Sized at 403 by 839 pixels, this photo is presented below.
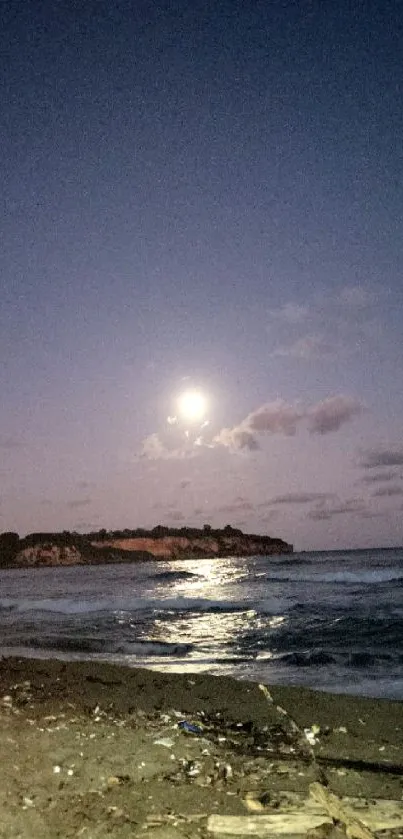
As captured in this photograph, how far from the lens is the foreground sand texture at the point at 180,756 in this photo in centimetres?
433

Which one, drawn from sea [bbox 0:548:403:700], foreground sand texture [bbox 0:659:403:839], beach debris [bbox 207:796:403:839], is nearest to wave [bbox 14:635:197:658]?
sea [bbox 0:548:403:700]

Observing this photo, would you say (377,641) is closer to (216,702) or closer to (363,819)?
(216,702)

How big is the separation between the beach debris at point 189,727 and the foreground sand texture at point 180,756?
0.06 meters

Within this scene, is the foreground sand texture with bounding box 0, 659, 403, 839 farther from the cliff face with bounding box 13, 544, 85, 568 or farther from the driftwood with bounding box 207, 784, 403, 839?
the cliff face with bounding box 13, 544, 85, 568

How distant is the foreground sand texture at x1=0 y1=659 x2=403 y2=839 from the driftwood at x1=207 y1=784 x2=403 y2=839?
0.07 feet

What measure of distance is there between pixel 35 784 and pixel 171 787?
51.7 inches

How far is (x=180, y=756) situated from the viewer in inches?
228

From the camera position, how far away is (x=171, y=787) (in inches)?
195

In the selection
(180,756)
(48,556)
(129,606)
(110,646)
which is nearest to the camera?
(180,756)

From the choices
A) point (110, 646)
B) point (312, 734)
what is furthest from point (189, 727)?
point (110, 646)

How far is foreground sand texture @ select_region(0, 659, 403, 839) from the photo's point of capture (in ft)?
14.2

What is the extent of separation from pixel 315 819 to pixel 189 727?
10.3 feet

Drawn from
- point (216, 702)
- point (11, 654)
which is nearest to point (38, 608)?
point (11, 654)

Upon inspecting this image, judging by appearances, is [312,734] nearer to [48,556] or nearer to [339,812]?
[339,812]
